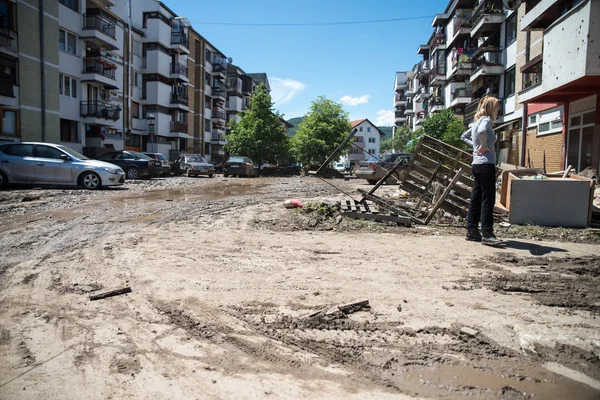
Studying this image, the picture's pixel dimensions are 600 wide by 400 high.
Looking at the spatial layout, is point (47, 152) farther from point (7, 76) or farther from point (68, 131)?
point (68, 131)

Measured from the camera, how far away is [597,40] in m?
11.7

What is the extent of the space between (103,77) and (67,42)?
3056 millimetres

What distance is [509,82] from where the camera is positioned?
94.6 feet

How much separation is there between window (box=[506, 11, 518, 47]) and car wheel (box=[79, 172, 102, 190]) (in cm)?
2693

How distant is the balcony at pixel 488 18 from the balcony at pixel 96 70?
2791 centimetres

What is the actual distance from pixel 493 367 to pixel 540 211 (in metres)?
5.98

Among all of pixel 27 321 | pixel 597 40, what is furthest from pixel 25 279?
pixel 597 40

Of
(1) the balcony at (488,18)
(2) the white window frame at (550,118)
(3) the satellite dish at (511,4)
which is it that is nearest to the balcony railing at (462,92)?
(1) the balcony at (488,18)

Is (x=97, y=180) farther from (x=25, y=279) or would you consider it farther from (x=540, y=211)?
(x=540, y=211)

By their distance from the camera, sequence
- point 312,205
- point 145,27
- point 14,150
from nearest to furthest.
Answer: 1. point 312,205
2. point 14,150
3. point 145,27

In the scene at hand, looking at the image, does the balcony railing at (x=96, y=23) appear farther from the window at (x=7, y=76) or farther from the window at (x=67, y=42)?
the window at (x=7, y=76)

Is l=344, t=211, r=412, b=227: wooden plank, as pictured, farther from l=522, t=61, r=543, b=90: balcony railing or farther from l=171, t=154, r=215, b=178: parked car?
l=171, t=154, r=215, b=178: parked car

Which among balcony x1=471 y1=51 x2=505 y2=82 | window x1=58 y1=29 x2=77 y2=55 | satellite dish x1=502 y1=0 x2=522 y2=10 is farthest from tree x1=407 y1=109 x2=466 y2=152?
window x1=58 y1=29 x2=77 y2=55

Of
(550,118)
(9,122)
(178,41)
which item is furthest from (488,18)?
(9,122)
